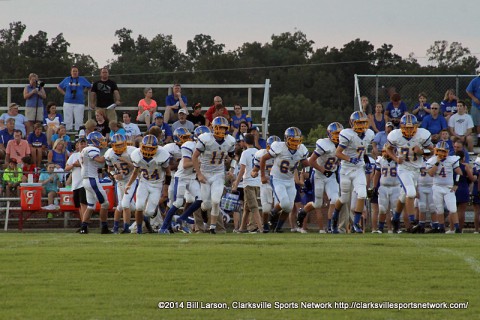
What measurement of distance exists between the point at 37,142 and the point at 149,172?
5149 millimetres

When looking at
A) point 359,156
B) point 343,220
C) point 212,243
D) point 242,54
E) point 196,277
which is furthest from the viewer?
point 242,54

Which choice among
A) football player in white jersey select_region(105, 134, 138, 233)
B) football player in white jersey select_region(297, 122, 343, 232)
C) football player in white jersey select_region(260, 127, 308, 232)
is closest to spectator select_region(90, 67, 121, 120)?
football player in white jersey select_region(105, 134, 138, 233)

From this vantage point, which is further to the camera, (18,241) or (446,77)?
(446,77)

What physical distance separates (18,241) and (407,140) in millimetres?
6302

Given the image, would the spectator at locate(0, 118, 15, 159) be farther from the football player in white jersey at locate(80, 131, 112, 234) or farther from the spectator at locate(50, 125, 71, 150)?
the football player in white jersey at locate(80, 131, 112, 234)

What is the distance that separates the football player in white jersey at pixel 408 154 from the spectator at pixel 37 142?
7.39m

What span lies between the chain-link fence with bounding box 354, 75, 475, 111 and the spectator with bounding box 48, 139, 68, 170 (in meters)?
6.09

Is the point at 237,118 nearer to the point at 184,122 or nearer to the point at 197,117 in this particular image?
the point at 197,117

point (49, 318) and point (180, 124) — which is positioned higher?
point (180, 124)

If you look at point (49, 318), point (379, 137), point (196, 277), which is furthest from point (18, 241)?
point (379, 137)

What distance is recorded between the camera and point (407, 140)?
53.5 feet

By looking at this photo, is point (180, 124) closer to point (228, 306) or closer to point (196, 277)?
point (196, 277)

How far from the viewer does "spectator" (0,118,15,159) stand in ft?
66.5

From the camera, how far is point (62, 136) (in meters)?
20.1
